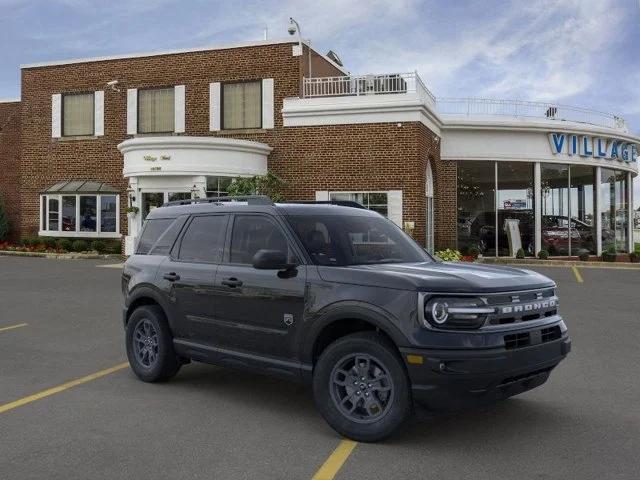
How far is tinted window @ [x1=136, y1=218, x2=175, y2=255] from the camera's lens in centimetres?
712

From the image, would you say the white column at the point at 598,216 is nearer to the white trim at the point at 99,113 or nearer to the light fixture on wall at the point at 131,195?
the light fixture on wall at the point at 131,195

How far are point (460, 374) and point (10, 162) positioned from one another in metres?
30.4

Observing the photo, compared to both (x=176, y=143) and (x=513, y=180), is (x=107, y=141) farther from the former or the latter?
(x=513, y=180)

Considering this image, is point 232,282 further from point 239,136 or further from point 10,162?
point 10,162

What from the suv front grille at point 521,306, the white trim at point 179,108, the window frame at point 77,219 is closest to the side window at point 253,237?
the suv front grille at point 521,306

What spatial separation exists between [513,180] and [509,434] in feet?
71.9

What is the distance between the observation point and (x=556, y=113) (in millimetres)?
25922

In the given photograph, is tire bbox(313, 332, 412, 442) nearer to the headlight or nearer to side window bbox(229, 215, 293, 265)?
the headlight

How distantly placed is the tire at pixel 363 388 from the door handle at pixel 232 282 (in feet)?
3.62

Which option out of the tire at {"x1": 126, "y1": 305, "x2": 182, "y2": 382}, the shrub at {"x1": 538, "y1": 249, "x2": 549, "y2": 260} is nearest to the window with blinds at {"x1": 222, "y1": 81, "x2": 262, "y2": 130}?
the shrub at {"x1": 538, "y1": 249, "x2": 549, "y2": 260}

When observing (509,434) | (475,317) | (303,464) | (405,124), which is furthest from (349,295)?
(405,124)

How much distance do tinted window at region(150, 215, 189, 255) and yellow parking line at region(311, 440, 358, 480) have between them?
295cm

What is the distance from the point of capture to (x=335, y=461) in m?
4.49

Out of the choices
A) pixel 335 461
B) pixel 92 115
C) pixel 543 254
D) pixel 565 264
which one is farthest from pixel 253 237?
pixel 92 115
